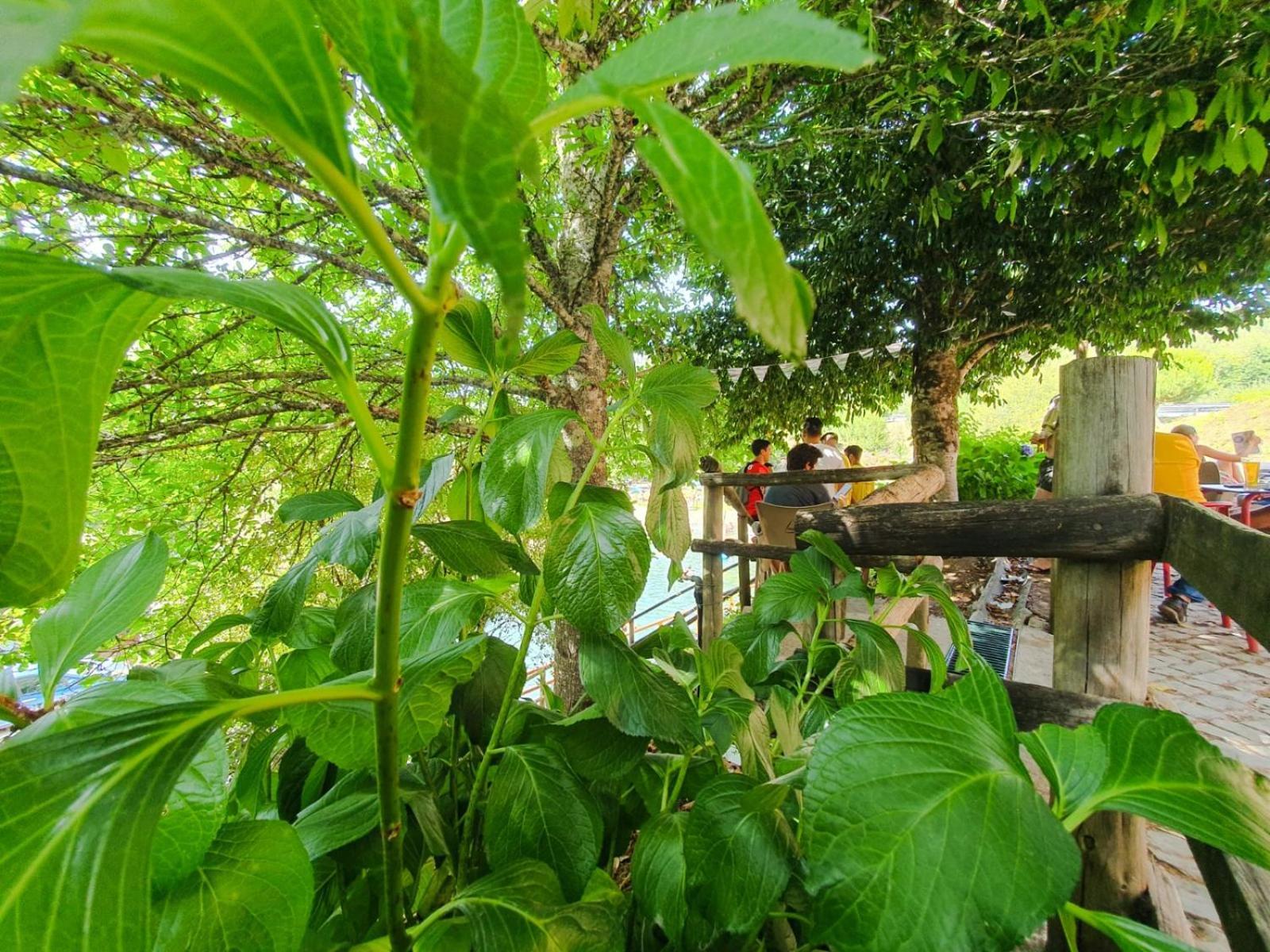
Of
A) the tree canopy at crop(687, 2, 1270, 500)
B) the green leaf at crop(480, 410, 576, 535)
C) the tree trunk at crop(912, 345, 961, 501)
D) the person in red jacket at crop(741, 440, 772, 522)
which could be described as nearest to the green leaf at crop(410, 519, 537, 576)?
the green leaf at crop(480, 410, 576, 535)

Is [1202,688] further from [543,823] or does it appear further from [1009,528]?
[543,823]

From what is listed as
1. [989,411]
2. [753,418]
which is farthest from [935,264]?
[989,411]

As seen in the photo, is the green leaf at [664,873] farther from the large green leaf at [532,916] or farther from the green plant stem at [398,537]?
the green plant stem at [398,537]

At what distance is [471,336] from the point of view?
1.76 feet

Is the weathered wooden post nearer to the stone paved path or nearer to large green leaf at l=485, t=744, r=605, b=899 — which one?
large green leaf at l=485, t=744, r=605, b=899

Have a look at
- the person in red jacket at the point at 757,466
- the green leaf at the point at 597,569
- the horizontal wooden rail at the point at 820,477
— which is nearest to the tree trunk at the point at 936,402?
the person in red jacket at the point at 757,466

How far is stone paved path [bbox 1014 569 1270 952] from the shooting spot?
1.54m

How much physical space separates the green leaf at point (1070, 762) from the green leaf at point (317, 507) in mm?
651

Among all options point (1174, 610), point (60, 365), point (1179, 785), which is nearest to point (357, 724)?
point (60, 365)

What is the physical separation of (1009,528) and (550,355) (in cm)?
89

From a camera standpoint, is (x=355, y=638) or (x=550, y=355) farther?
(x=550, y=355)

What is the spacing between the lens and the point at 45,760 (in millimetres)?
205

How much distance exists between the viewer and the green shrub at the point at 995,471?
6121 mm

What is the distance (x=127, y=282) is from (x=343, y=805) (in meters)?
0.41
